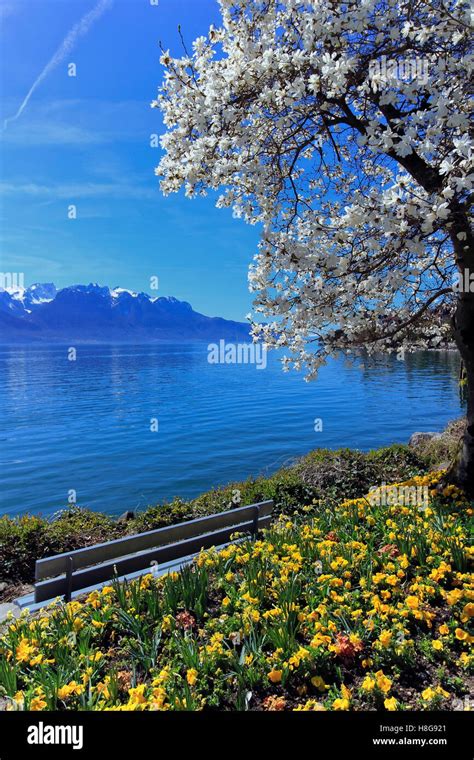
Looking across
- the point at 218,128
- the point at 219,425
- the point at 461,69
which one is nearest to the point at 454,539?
the point at 461,69

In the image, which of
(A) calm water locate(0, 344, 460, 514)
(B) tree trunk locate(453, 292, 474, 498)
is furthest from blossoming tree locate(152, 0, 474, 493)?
(A) calm water locate(0, 344, 460, 514)

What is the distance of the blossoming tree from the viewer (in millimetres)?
5543

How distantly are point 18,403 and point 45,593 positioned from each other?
3951cm

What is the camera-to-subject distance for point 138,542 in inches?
254

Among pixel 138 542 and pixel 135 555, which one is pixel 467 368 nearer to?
pixel 138 542

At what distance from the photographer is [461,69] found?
6.02 m

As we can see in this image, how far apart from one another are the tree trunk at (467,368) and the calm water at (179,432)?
75.9 inches

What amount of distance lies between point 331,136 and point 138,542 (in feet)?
23.2

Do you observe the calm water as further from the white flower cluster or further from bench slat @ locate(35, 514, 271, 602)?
bench slat @ locate(35, 514, 271, 602)

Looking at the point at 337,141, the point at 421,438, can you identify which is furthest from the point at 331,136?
the point at 421,438

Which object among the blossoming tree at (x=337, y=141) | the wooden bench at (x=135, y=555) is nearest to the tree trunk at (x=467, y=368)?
the blossoming tree at (x=337, y=141)

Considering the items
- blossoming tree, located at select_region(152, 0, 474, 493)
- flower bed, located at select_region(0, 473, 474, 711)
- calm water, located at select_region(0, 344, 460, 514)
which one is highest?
blossoming tree, located at select_region(152, 0, 474, 493)

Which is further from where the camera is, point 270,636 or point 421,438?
point 421,438
